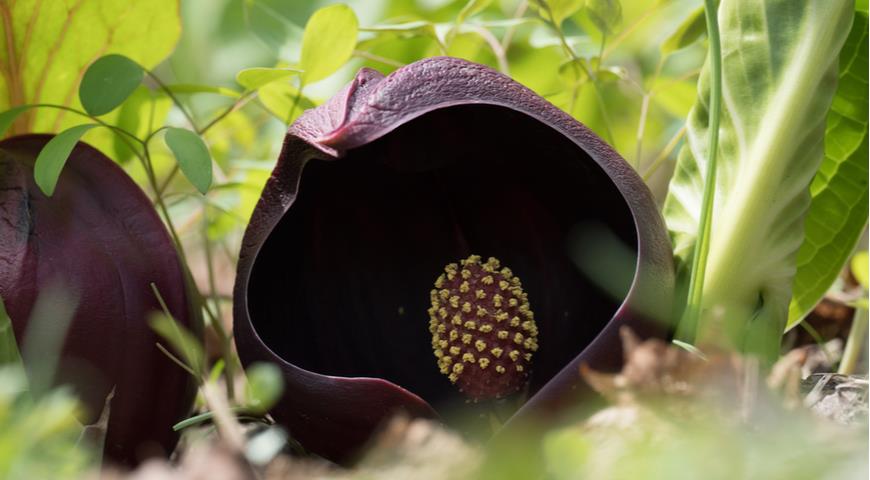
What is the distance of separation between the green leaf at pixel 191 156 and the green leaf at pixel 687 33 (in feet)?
0.84

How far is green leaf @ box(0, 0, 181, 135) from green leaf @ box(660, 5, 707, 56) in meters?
0.25

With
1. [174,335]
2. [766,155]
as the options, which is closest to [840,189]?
[766,155]

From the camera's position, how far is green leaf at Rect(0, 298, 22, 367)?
330mm

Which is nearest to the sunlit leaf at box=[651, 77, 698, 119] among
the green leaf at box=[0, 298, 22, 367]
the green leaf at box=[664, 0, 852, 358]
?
the green leaf at box=[664, 0, 852, 358]

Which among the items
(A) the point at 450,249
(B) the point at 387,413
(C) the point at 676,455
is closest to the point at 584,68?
(A) the point at 450,249

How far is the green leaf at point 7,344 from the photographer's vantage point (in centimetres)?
33

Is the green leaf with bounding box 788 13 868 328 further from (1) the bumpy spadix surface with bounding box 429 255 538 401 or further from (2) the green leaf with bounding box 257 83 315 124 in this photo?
(2) the green leaf with bounding box 257 83 315 124

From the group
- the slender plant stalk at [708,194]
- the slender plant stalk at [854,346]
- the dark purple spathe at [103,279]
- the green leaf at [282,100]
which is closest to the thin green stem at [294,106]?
the green leaf at [282,100]

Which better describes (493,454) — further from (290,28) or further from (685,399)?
(290,28)

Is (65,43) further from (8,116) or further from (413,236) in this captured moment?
(413,236)

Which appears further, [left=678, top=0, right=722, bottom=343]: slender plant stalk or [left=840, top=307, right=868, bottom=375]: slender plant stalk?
[left=840, top=307, right=868, bottom=375]: slender plant stalk

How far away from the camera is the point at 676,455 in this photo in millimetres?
179

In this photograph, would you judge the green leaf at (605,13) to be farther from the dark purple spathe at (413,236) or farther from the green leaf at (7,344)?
the green leaf at (7,344)

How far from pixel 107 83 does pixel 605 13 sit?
0.78 ft
